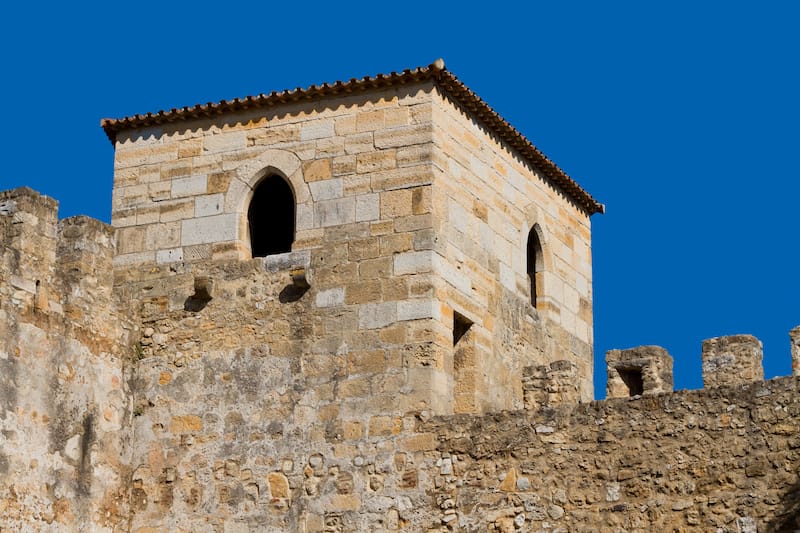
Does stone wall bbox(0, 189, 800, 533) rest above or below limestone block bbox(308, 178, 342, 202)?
below

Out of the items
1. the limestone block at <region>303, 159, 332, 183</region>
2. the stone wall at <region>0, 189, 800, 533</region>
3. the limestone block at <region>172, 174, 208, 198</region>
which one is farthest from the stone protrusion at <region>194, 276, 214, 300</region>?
the limestone block at <region>303, 159, 332, 183</region>

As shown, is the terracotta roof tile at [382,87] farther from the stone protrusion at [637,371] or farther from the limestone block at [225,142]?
the stone protrusion at [637,371]

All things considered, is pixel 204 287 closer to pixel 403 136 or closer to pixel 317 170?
pixel 317 170

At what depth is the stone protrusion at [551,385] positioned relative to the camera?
50.4 feet

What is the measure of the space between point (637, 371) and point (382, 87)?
352 cm

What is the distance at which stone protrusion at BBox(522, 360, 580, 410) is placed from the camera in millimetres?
15367

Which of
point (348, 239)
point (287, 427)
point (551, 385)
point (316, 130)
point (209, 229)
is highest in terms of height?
point (316, 130)

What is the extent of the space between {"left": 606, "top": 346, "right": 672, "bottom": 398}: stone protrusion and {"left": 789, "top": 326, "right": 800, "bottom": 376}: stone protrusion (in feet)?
4.94

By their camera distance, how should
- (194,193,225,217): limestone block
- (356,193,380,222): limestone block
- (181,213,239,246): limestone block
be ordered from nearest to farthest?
(356,193,380,222): limestone block → (181,213,239,246): limestone block → (194,193,225,217): limestone block

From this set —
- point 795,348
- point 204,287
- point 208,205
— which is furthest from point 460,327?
point 795,348

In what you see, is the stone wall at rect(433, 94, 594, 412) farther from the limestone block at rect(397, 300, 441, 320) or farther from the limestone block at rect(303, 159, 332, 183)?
the limestone block at rect(303, 159, 332, 183)

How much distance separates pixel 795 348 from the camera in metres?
14.3

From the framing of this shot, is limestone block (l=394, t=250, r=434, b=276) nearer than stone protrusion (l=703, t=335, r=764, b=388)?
No

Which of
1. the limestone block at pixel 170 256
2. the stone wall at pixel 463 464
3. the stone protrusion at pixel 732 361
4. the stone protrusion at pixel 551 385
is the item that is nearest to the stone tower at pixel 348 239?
the limestone block at pixel 170 256
